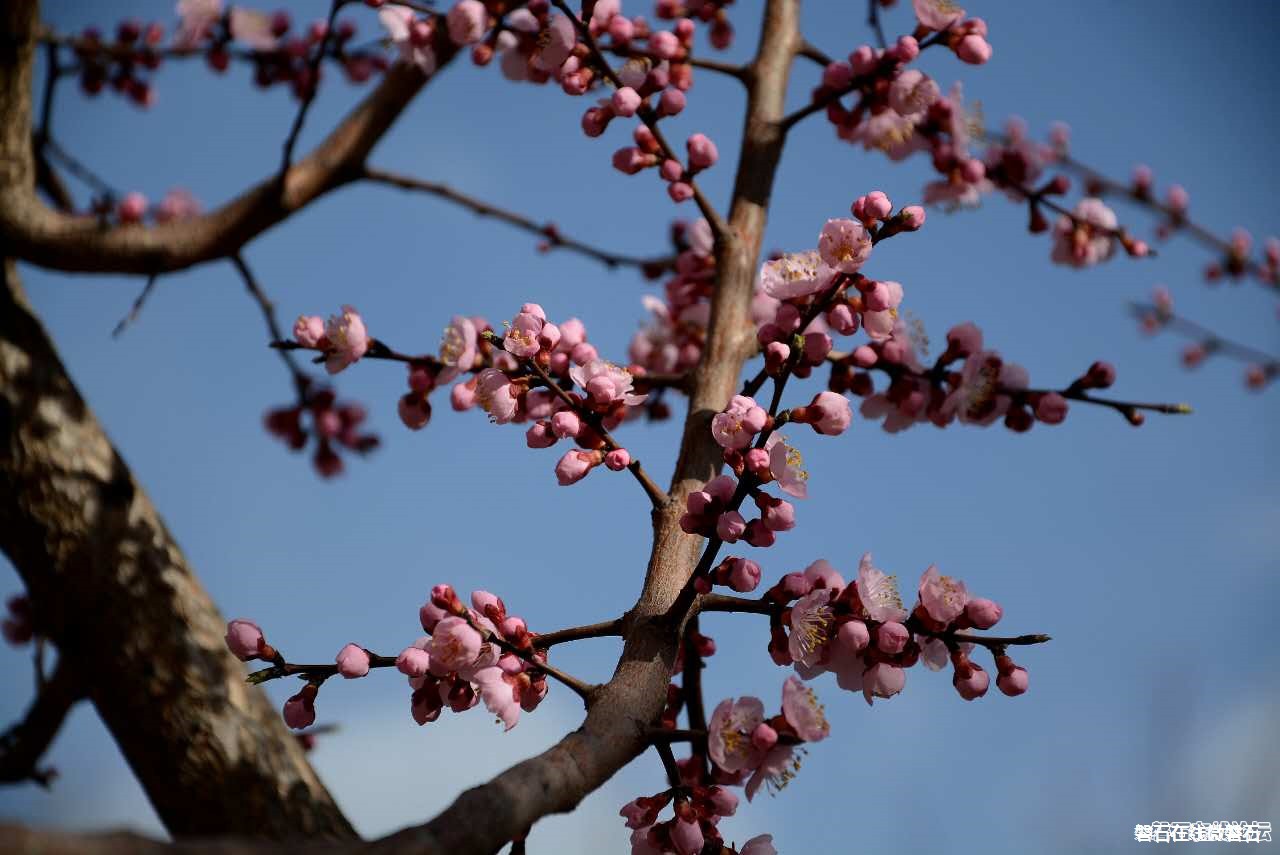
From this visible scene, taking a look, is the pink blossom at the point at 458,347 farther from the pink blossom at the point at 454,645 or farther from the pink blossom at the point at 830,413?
the pink blossom at the point at 830,413

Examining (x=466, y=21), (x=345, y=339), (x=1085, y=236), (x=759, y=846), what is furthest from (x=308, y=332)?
(x=1085, y=236)

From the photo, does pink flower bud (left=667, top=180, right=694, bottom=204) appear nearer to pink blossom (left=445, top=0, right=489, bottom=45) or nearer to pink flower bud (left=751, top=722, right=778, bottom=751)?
pink blossom (left=445, top=0, right=489, bottom=45)

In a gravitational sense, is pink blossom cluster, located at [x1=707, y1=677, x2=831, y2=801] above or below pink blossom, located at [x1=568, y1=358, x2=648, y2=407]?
below

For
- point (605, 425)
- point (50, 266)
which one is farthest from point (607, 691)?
point (50, 266)

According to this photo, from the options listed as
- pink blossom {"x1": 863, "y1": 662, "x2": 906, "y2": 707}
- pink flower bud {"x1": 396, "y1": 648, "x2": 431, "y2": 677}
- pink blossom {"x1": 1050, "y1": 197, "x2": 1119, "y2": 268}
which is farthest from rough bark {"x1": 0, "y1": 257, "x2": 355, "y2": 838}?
pink blossom {"x1": 1050, "y1": 197, "x2": 1119, "y2": 268}

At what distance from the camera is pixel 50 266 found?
3492 millimetres

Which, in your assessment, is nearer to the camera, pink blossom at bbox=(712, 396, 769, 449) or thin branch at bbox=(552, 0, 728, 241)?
pink blossom at bbox=(712, 396, 769, 449)

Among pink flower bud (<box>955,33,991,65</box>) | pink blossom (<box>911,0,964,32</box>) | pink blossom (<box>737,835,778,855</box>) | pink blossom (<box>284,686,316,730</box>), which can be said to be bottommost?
pink blossom (<box>737,835,778,855</box>)

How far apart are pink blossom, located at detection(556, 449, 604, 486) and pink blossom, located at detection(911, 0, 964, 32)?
4.71 ft

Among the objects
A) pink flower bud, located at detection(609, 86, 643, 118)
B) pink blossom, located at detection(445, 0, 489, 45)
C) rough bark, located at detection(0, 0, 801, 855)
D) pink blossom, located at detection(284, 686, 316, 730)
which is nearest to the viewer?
rough bark, located at detection(0, 0, 801, 855)

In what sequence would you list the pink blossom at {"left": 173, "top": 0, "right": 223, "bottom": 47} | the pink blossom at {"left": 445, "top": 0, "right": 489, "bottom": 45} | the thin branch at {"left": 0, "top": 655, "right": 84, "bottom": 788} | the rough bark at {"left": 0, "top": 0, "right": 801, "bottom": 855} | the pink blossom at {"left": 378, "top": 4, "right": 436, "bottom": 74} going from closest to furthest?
1. the rough bark at {"left": 0, "top": 0, "right": 801, "bottom": 855}
2. the pink blossom at {"left": 445, "top": 0, "right": 489, "bottom": 45}
3. the pink blossom at {"left": 378, "top": 4, "right": 436, "bottom": 74}
4. the thin branch at {"left": 0, "top": 655, "right": 84, "bottom": 788}
5. the pink blossom at {"left": 173, "top": 0, "right": 223, "bottom": 47}

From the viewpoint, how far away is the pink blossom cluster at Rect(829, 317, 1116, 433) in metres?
2.52

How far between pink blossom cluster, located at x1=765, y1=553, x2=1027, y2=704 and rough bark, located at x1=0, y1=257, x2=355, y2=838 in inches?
48.1

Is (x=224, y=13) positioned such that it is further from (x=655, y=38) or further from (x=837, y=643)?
(x=837, y=643)
